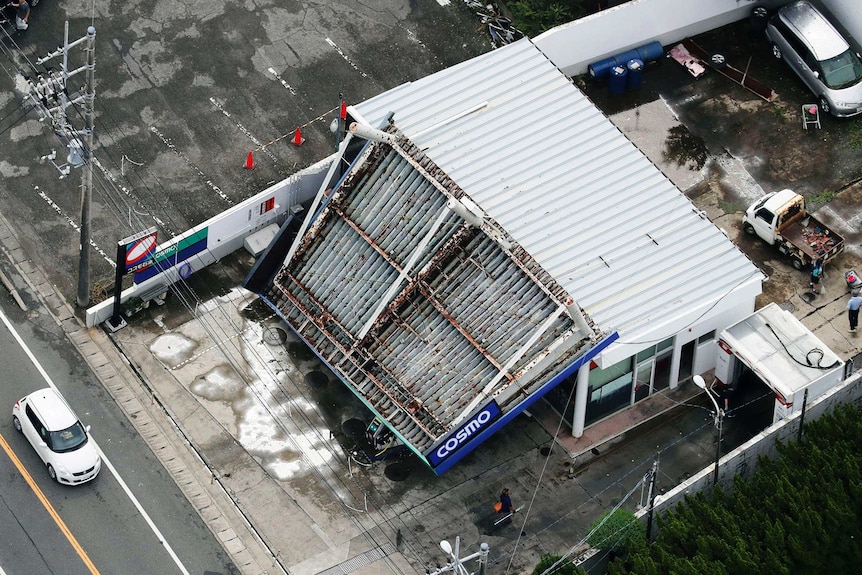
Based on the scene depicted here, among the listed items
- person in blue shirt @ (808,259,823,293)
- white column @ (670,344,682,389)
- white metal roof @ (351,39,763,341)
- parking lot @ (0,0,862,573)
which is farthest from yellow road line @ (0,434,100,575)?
person in blue shirt @ (808,259,823,293)

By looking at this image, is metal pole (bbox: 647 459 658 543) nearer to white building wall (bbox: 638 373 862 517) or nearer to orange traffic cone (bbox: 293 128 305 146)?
white building wall (bbox: 638 373 862 517)

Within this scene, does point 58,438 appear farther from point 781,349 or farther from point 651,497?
point 781,349

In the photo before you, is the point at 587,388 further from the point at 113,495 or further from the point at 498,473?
the point at 113,495

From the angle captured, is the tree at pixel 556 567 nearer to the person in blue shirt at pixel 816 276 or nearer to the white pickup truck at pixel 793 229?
the person in blue shirt at pixel 816 276

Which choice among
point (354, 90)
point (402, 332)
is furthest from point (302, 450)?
point (354, 90)

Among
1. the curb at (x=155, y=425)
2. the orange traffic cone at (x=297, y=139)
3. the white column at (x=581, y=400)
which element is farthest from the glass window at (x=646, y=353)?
the orange traffic cone at (x=297, y=139)
